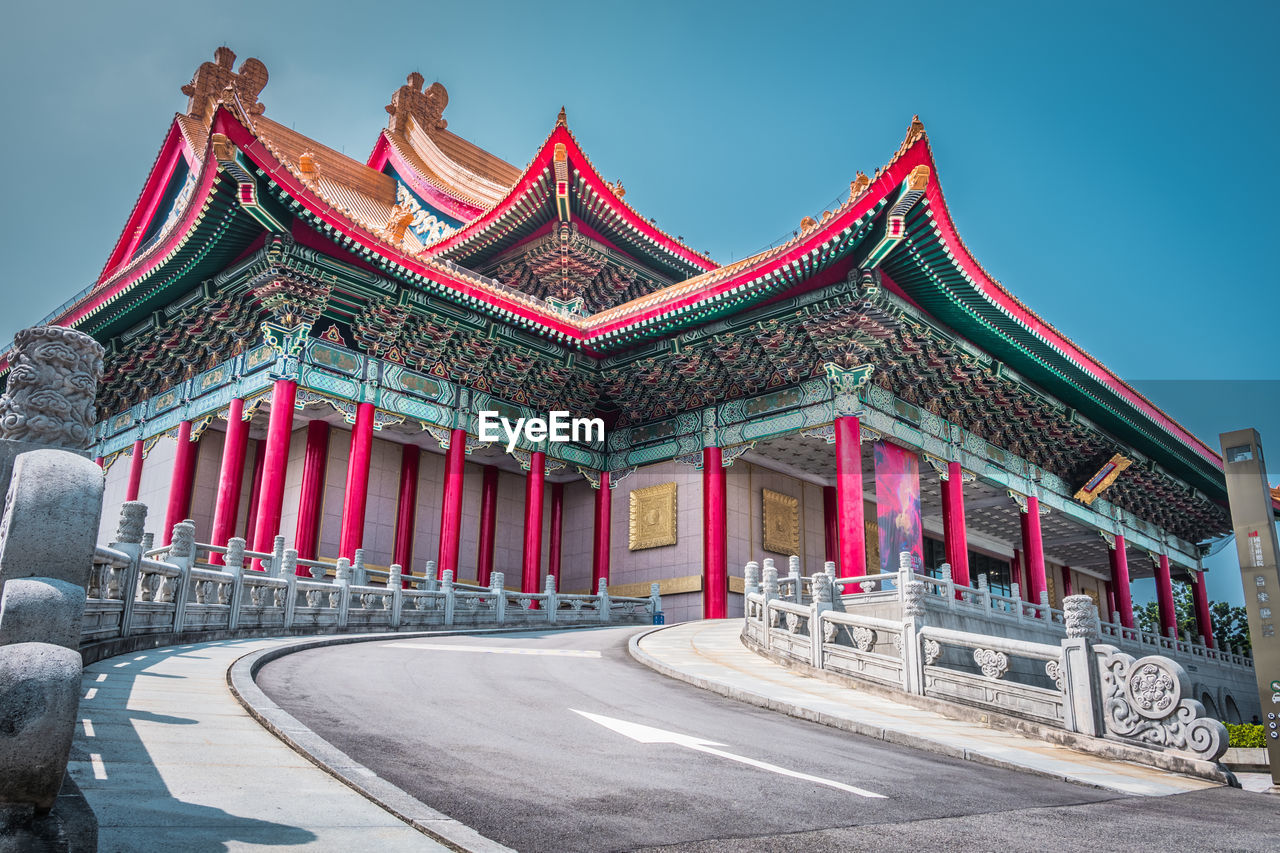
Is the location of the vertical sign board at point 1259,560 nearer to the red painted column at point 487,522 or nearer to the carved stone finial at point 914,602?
the carved stone finial at point 914,602

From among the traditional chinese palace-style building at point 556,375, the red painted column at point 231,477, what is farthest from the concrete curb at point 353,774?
the traditional chinese palace-style building at point 556,375

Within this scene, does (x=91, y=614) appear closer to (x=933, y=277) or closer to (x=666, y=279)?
(x=933, y=277)

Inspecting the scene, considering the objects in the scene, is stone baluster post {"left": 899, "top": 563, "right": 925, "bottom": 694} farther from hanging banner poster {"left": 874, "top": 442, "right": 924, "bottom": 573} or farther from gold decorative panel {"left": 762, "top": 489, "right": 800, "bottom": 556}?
gold decorative panel {"left": 762, "top": 489, "right": 800, "bottom": 556}

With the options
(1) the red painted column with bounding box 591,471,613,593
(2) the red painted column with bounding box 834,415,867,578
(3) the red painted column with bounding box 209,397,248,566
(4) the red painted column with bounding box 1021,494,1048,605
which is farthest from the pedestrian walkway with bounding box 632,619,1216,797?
(4) the red painted column with bounding box 1021,494,1048,605

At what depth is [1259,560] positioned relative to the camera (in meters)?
8.24

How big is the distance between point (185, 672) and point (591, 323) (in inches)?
550

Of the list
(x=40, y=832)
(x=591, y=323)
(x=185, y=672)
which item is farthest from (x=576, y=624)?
(x=40, y=832)

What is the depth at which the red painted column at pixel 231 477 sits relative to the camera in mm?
18125

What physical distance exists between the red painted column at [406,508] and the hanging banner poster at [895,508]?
10482 millimetres

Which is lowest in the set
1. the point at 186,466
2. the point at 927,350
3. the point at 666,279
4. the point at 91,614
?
the point at 91,614

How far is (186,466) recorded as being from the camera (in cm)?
2069

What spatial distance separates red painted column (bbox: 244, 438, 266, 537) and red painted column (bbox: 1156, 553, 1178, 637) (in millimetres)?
26589

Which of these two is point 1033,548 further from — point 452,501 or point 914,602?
point 914,602

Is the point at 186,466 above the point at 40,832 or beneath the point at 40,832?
above
